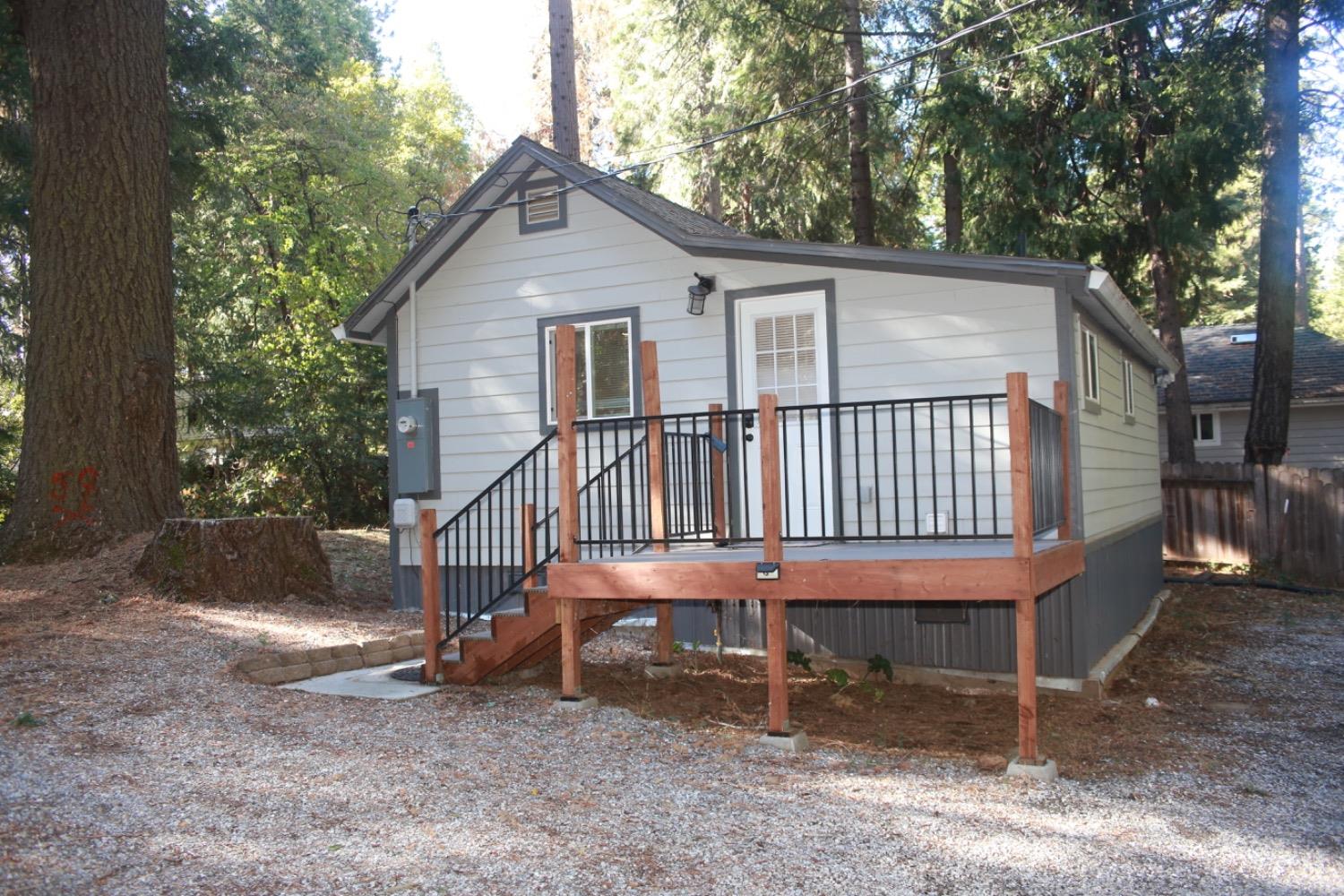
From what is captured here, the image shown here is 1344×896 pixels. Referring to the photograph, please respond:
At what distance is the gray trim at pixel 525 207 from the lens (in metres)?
9.86

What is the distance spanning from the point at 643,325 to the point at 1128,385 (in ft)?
17.2

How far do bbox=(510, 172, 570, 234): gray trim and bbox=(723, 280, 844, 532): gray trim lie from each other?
1.82m

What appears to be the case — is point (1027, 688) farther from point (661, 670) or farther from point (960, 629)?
point (661, 670)

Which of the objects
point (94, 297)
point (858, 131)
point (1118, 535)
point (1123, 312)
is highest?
point (858, 131)

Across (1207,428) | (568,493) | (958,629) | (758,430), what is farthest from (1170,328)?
(568,493)

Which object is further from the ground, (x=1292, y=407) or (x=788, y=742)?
(x=1292, y=407)

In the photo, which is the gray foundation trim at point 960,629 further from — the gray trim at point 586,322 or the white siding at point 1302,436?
the white siding at point 1302,436

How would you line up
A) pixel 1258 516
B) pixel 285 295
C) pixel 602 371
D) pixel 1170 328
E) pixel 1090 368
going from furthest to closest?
pixel 285 295 < pixel 1170 328 < pixel 1258 516 < pixel 602 371 < pixel 1090 368

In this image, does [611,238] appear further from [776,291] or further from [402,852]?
[402,852]

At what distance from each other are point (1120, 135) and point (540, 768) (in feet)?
48.4

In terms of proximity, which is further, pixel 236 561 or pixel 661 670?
pixel 236 561

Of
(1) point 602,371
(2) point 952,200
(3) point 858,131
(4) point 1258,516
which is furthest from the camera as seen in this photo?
(2) point 952,200

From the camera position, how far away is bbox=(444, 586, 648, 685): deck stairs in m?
7.19

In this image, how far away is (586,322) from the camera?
9.72m
